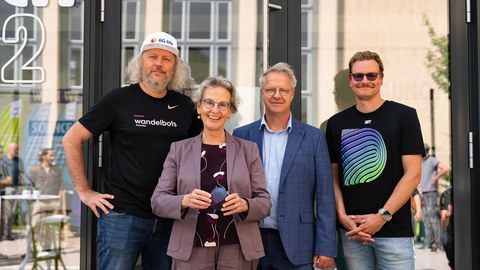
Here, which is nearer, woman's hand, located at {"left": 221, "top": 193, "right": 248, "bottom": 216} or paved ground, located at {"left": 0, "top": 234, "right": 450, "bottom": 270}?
woman's hand, located at {"left": 221, "top": 193, "right": 248, "bottom": 216}

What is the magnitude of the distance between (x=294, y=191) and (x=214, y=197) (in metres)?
0.54

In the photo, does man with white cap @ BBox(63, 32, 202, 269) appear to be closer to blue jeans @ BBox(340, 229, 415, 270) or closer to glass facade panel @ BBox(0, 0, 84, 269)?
glass facade panel @ BBox(0, 0, 84, 269)

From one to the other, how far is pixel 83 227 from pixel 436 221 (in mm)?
2398

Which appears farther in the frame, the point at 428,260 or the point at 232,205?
the point at 428,260

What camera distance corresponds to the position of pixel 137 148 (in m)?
3.14

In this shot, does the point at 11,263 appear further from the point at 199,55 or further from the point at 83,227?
the point at 199,55

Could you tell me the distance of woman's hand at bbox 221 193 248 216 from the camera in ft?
8.24

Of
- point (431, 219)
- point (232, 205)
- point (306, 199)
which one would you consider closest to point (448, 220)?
point (431, 219)

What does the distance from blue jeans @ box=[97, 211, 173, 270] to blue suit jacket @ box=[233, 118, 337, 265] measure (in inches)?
27.2

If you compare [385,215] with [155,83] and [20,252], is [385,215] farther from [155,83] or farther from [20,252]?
[20,252]

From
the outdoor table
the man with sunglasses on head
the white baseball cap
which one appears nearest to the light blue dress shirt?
the man with sunglasses on head

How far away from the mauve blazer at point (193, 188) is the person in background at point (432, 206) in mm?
1611

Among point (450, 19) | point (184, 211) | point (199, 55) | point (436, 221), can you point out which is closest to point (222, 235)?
point (184, 211)

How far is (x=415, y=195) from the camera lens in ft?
12.7
